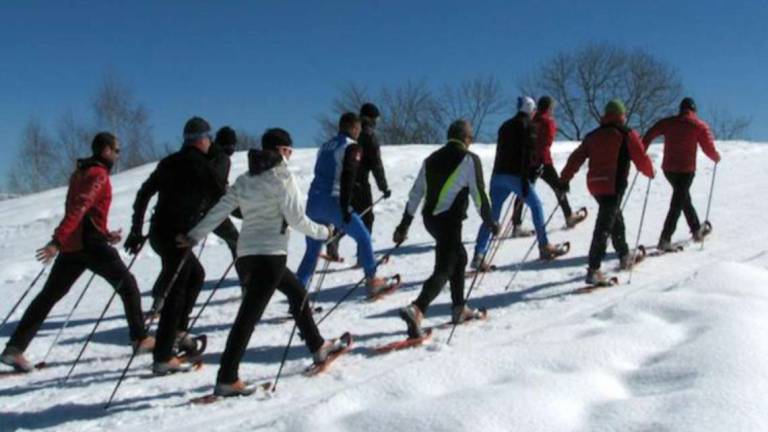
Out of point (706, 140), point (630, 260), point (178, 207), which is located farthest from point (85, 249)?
point (706, 140)

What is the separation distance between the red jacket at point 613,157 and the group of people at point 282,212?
11mm

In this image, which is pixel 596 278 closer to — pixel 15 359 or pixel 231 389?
pixel 231 389

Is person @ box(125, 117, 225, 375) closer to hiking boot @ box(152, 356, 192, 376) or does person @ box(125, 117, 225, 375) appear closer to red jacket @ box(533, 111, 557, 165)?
hiking boot @ box(152, 356, 192, 376)

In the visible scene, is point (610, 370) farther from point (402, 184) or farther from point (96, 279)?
point (402, 184)

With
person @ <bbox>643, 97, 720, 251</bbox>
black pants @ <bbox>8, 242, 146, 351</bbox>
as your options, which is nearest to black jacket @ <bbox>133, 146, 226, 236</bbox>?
black pants @ <bbox>8, 242, 146, 351</bbox>

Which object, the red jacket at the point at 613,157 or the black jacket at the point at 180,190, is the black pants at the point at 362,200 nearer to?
the red jacket at the point at 613,157

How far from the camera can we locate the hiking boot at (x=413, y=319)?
220 inches

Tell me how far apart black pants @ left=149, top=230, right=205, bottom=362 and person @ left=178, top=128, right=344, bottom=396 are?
0.69 m

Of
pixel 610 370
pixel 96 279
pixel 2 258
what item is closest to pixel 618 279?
pixel 610 370

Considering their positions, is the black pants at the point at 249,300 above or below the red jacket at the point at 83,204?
below

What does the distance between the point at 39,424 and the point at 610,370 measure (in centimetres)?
365

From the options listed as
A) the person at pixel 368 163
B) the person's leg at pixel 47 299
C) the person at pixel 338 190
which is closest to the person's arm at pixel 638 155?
the person at pixel 368 163

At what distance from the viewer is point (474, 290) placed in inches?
293

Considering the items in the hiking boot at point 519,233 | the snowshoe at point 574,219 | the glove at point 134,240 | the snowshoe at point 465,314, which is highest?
the glove at point 134,240
